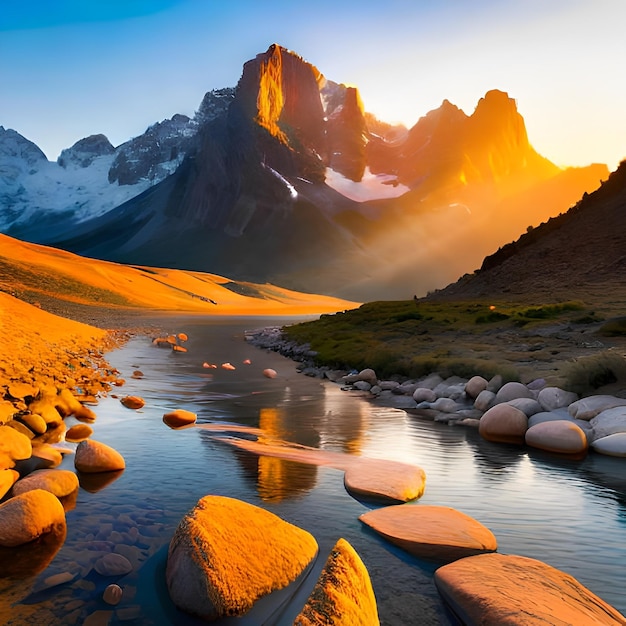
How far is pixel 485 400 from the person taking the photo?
1883 centimetres

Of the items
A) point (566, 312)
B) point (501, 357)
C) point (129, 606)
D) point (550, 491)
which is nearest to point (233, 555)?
point (129, 606)

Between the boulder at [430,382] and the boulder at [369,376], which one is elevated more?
the boulder at [430,382]

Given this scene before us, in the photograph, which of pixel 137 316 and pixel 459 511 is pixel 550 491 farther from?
pixel 137 316

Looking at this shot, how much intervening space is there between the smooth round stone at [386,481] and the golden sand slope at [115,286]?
86.8 meters

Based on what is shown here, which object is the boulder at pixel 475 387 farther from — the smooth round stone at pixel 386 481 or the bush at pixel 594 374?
the smooth round stone at pixel 386 481

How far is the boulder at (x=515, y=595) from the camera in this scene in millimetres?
5898

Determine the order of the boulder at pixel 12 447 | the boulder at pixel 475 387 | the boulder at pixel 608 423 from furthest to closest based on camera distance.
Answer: the boulder at pixel 475 387
the boulder at pixel 608 423
the boulder at pixel 12 447

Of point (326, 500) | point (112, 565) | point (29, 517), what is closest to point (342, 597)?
point (112, 565)

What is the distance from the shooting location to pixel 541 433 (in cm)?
1479

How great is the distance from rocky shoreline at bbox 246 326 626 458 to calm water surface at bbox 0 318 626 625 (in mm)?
626

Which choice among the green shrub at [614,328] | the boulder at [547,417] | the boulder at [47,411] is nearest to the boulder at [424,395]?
the boulder at [547,417]

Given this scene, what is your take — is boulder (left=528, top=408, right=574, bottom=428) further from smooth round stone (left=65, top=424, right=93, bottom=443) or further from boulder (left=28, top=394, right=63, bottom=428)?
Answer: boulder (left=28, top=394, right=63, bottom=428)

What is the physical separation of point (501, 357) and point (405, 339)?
34.3ft

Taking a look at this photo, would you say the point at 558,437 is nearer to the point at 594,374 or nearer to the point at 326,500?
the point at 594,374
